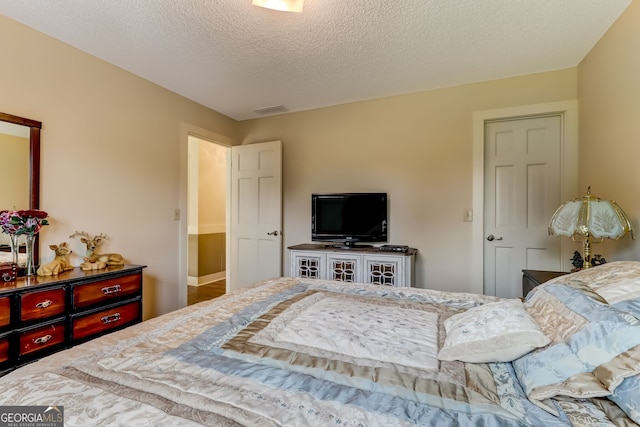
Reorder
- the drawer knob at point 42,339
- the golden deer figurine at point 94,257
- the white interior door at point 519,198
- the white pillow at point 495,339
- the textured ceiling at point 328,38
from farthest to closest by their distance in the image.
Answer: the white interior door at point 519,198 → the golden deer figurine at point 94,257 → the textured ceiling at point 328,38 → the drawer knob at point 42,339 → the white pillow at point 495,339

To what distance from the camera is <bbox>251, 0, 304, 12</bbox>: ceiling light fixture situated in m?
1.73

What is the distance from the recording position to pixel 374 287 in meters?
1.81

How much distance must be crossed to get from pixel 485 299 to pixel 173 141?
3197 mm

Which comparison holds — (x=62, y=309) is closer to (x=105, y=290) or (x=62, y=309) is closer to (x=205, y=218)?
(x=105, y=290)

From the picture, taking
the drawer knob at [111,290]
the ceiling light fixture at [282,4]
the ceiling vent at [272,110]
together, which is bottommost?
the drawer knob at [111,290]

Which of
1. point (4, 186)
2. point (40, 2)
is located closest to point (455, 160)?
point (40, 2)

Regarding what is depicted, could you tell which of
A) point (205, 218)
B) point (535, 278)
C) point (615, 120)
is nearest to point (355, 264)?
point (535, 278)

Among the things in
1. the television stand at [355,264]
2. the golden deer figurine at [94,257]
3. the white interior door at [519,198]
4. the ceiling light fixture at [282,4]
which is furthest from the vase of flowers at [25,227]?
the white interior door at [519,198]

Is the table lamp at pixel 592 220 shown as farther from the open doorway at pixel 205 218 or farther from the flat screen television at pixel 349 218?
the open doorway at pixel 205 218

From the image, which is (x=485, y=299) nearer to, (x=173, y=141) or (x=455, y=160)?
(x=455, y=160)

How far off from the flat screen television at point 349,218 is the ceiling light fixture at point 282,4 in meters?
1.95

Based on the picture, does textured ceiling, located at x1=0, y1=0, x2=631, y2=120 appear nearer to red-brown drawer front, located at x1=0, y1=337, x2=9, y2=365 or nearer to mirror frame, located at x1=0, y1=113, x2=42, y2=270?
mirror frame, located at x1=0, y1=113, x2=42, y2=270

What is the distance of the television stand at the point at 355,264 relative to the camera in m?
2.89

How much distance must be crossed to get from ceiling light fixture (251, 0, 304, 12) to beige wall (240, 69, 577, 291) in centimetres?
181
